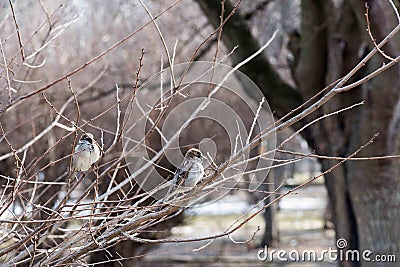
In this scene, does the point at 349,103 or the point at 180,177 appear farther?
the point at 349,103

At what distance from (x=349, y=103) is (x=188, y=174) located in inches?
159

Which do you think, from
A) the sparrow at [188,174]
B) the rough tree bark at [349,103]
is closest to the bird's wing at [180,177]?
the sparrow at [188,174]

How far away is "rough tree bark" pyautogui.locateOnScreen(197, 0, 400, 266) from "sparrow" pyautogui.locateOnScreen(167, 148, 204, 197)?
2.65 metres

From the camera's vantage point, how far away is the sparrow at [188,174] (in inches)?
130

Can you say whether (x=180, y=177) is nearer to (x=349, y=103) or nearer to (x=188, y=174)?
(x=188, y=174)

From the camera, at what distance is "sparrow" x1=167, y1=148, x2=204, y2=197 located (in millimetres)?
3300

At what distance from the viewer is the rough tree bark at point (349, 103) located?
21.1 ft

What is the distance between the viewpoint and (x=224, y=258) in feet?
43.4

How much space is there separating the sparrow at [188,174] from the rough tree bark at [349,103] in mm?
2651

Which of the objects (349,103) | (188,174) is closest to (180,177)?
(188,174)

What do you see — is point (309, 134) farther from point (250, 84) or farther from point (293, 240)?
point (293, 240)

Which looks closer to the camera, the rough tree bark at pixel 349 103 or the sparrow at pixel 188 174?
the sparrow at pixel 188 174

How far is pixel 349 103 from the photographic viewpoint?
23.6 feet

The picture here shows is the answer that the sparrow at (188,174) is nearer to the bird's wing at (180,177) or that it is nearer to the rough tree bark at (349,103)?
the bird's wing at (180,177)
